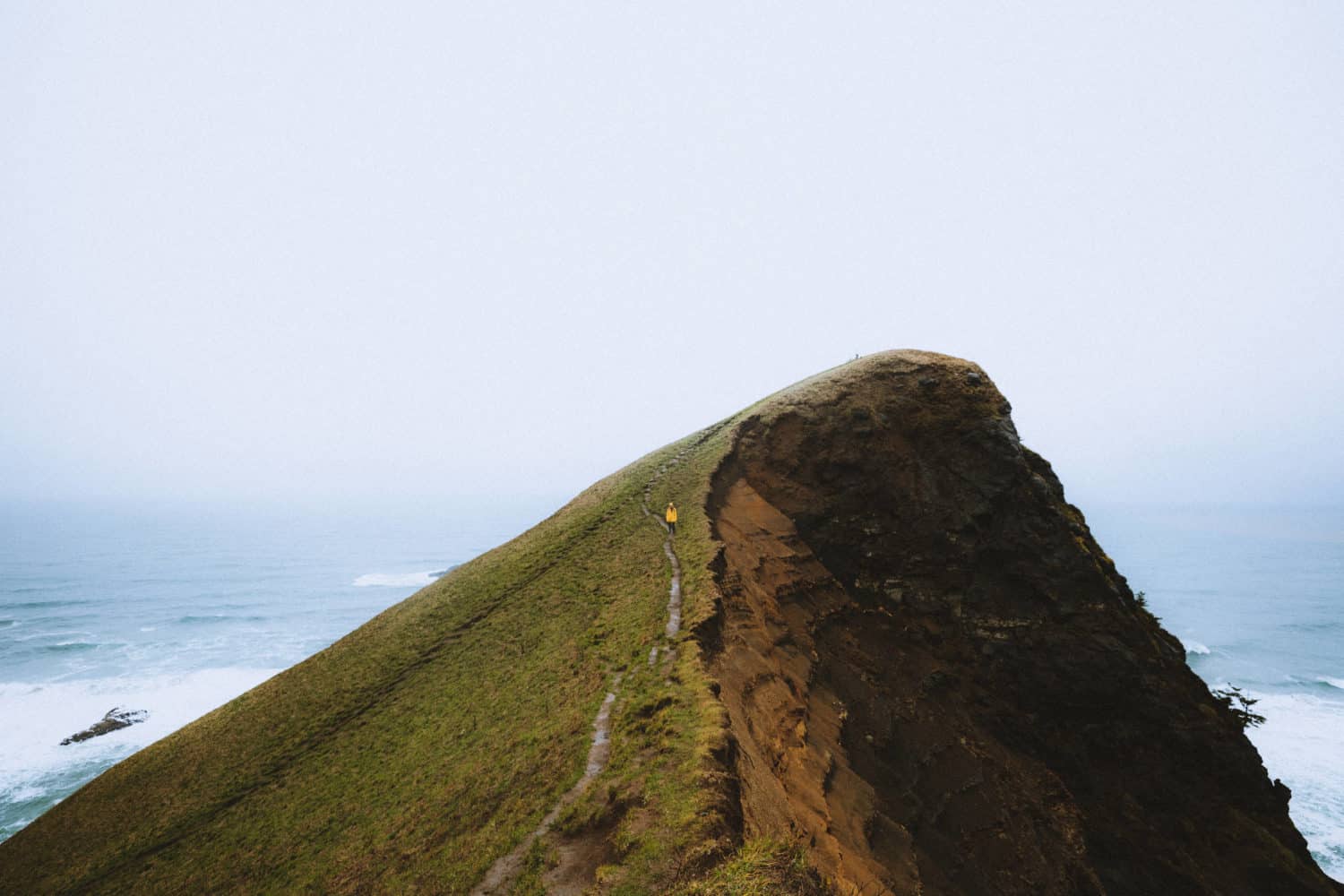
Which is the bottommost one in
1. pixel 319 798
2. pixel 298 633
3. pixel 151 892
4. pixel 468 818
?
pixel 298 633

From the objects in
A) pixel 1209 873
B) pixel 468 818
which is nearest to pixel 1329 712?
pixel 1209 873

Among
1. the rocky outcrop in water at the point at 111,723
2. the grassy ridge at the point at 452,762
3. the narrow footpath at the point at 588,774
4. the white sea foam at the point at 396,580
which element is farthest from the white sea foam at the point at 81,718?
the white sea foam at the point at 396,580

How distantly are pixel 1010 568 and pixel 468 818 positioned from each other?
23363 mm

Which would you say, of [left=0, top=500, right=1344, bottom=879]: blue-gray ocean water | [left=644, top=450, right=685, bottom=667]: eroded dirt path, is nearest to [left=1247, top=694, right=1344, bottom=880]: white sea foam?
[left=0, top=500, right=1344, bottom=879]: blue-gray ocean water

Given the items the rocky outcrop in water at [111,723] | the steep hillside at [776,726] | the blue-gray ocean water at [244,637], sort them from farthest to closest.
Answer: the rocky outcrop in water at [111,723] → the blue-gray ocean water at [244,637] → the steep hillside at [776,726]

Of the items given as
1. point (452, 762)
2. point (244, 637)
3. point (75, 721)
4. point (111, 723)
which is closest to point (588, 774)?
point (452, 762)

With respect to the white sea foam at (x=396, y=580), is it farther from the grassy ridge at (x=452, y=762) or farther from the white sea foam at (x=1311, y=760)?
the white sea foam at (x=1311, y=760)

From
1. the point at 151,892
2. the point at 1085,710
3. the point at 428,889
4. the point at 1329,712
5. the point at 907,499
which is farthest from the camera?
the point at 1329,712

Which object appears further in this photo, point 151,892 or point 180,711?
point 180,711

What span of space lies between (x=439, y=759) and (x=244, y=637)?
104725 mm

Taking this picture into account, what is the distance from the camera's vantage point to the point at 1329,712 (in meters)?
63.8

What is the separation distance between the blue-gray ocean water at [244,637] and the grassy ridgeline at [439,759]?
39821 millimetres

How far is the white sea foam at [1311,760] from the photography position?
38.8 metres

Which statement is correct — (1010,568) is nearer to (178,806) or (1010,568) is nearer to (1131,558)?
(178,806)
